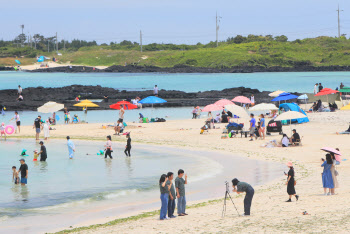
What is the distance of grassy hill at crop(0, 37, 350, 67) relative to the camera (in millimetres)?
166225

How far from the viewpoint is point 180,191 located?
15.2m

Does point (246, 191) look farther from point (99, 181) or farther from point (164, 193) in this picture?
point (99, 181)

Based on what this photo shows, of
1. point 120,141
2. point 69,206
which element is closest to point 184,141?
point 120,141

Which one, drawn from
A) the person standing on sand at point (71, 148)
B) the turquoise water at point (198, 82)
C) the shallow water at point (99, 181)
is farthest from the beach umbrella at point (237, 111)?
the turquoise water at point (198, 82)

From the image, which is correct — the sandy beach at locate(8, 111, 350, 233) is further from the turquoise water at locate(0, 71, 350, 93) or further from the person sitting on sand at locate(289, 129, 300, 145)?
the turquoise water at locate(0, 71, 350, 93)

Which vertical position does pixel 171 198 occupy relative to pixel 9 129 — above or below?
above

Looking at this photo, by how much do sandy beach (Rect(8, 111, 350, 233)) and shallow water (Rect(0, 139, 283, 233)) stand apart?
107 centimetres

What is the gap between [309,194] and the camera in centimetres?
1762

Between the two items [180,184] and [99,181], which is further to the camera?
[99,181]

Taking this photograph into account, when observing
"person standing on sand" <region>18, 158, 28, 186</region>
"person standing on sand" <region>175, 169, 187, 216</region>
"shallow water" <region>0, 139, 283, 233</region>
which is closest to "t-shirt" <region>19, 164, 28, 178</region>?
"person standing on sand" <region>18, 158, 28, 186</region>

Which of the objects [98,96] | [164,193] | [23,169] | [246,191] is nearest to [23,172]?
[23,169]

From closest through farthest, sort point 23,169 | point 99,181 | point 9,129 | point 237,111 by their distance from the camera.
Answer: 1. point 23,169
2. point 99,181
3. point 237,111
4. point 9,129

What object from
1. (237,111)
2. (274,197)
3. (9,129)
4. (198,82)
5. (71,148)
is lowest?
(274,197)

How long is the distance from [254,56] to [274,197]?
151484 mm
